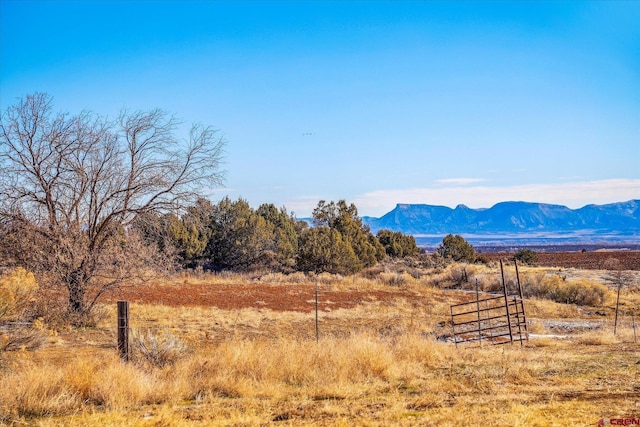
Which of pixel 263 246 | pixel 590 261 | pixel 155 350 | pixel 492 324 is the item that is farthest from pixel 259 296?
pixel 590 261

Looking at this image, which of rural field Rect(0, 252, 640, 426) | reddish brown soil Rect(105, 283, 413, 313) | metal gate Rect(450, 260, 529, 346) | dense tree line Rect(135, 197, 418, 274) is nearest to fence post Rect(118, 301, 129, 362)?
rural field Rect(0, 252, 640, 426)

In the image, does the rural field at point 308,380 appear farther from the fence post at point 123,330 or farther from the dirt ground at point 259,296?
the dirt ground at point 259,296

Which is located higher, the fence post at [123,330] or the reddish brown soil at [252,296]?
the fence post at [123,330]

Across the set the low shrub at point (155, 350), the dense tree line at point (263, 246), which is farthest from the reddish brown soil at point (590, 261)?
the low shrub at point (155, 350)

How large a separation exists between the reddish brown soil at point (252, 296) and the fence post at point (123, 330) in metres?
14.0

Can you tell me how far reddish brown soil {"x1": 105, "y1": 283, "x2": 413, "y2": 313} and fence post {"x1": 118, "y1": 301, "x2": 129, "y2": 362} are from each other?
45.9ft

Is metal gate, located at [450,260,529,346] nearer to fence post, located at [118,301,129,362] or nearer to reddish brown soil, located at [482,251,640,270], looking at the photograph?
fence post, located at [118,301,129,362]

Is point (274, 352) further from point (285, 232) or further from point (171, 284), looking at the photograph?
point (285, 232)

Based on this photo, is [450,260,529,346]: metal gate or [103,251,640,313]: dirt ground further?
[103,251,640,313]: dirt ground

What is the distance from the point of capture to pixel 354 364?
39.4 feet

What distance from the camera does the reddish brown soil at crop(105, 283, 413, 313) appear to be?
29.0 m

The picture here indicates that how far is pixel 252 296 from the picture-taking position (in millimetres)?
33438

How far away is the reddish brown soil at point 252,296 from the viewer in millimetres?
29016

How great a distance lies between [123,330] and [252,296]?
2196cm
